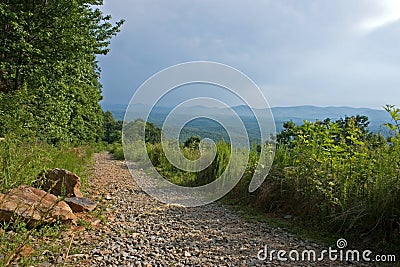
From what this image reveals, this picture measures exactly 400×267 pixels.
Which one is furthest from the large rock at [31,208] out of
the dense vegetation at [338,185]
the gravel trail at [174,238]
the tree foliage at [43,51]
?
the tree foliage at [43,51]

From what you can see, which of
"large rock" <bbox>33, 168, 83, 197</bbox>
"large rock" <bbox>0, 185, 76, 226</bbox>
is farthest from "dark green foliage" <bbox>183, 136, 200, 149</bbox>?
"large rock" <bbox>0, 185, 76, 226</bbox>

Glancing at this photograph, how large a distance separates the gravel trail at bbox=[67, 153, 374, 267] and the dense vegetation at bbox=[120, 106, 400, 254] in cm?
46

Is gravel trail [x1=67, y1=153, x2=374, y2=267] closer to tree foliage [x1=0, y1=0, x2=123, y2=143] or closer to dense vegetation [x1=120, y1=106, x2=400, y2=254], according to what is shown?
dense vegetation [x1=120, y1=106, x2=400, y2=254]

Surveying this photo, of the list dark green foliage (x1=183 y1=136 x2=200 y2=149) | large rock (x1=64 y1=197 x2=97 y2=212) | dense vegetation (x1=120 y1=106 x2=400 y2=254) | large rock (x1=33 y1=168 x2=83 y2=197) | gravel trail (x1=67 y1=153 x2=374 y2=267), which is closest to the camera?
gravel trail (x1=67 y1=153 x2=374 y2=267)

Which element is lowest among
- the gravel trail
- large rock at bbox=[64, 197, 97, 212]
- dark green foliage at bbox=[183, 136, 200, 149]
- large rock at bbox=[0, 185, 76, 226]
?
the gravel trail

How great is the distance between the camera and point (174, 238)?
3291 mm

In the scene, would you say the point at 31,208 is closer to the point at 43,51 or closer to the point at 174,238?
the point at 174,238

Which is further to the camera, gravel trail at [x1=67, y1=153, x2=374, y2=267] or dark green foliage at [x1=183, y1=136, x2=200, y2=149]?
dark green foliage at [x1=183, y1=136, x2=200, y2=149]

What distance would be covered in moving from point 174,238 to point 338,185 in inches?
74.3

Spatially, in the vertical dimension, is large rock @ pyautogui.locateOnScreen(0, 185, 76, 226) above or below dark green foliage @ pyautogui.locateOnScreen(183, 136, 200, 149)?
below

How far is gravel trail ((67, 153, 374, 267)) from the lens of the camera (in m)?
2.71

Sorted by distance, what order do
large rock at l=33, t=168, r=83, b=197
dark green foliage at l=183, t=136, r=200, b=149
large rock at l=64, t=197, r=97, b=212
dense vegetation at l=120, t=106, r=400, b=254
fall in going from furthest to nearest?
1. dark green foliage at l=183, t=136, r=200, b=149
2. large rock at l=33, t=168, r=83, b=197
3. large rock at l=64, t=197, r=97, b=212
4. dense vegetation at l=120, t=106, r=400, b=254

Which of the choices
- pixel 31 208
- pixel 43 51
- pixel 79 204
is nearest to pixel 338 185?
pixel 79 204

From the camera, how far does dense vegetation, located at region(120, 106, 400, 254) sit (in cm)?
316
